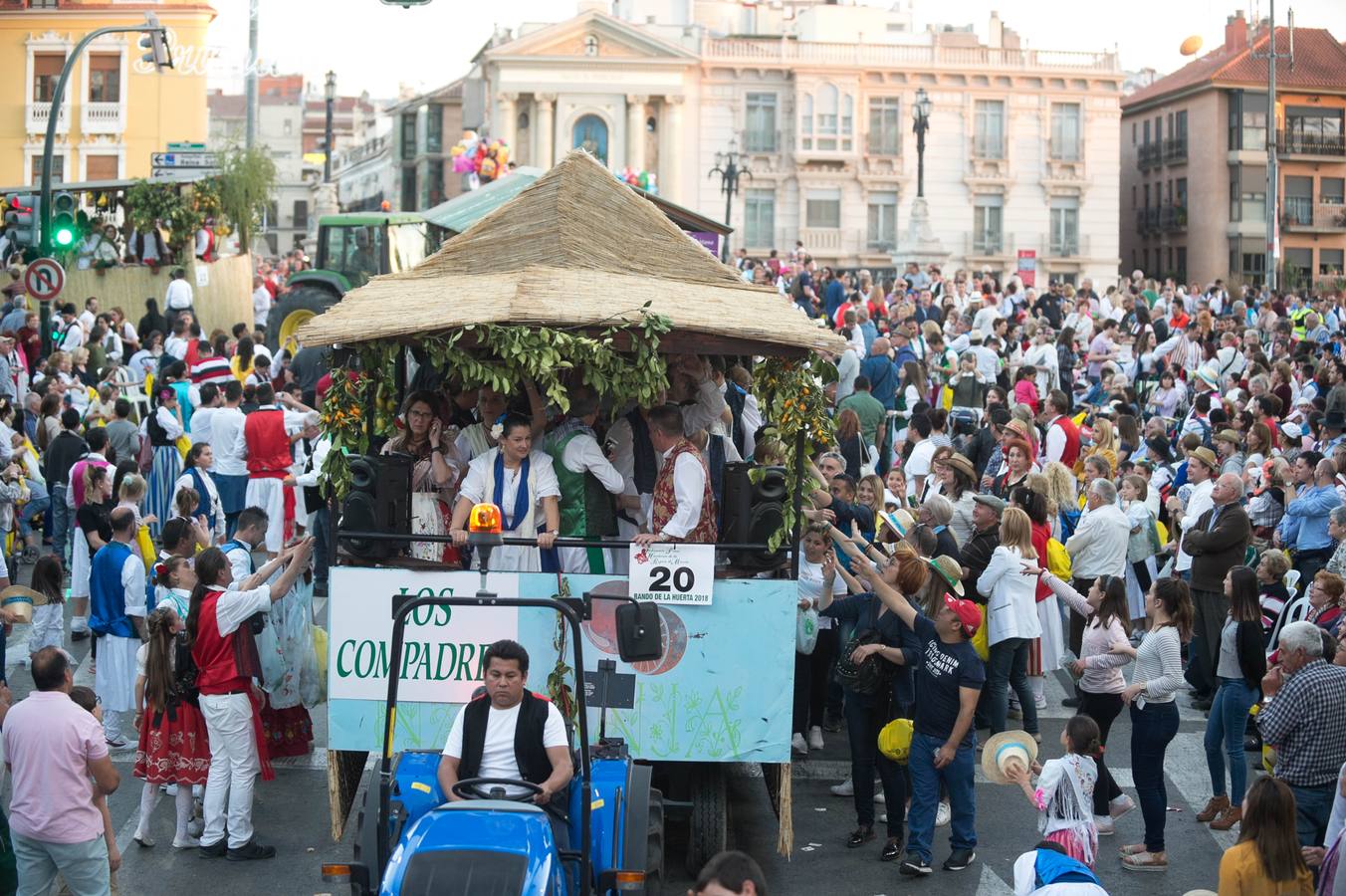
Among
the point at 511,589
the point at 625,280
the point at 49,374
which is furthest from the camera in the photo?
the point at 49,374

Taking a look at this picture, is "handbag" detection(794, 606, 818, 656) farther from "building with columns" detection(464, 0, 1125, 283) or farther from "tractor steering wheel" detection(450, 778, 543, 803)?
"building with columns" detection(464, 0, 1125, 283)

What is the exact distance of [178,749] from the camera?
31.1 ft

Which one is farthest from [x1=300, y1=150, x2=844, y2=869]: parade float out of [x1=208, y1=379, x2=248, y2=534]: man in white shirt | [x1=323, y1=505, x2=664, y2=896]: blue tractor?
[x1=208, y1=379, x2=248, y2=534]: man in white shirt

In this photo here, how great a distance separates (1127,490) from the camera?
13.6 meters

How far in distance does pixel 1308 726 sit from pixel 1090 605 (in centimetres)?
209

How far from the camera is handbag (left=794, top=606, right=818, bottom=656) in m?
10.5

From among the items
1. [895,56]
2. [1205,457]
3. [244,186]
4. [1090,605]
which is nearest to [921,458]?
[1205,457]

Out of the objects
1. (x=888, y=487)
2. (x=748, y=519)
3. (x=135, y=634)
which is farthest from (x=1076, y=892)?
(x=888, y=487)

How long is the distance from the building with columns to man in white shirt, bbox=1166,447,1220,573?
5837 centimetres

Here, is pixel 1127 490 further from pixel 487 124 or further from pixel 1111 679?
pixel 487 124

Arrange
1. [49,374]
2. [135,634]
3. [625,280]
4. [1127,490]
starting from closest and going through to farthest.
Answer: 1. [625,280]
2. [135,634]
3. [1127,490]
4. [49,374]

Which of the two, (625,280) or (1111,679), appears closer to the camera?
(625,280)

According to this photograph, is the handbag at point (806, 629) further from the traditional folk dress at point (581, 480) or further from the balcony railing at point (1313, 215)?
the balcony railing at point (1313, 215)

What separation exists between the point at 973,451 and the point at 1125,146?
217 feet
